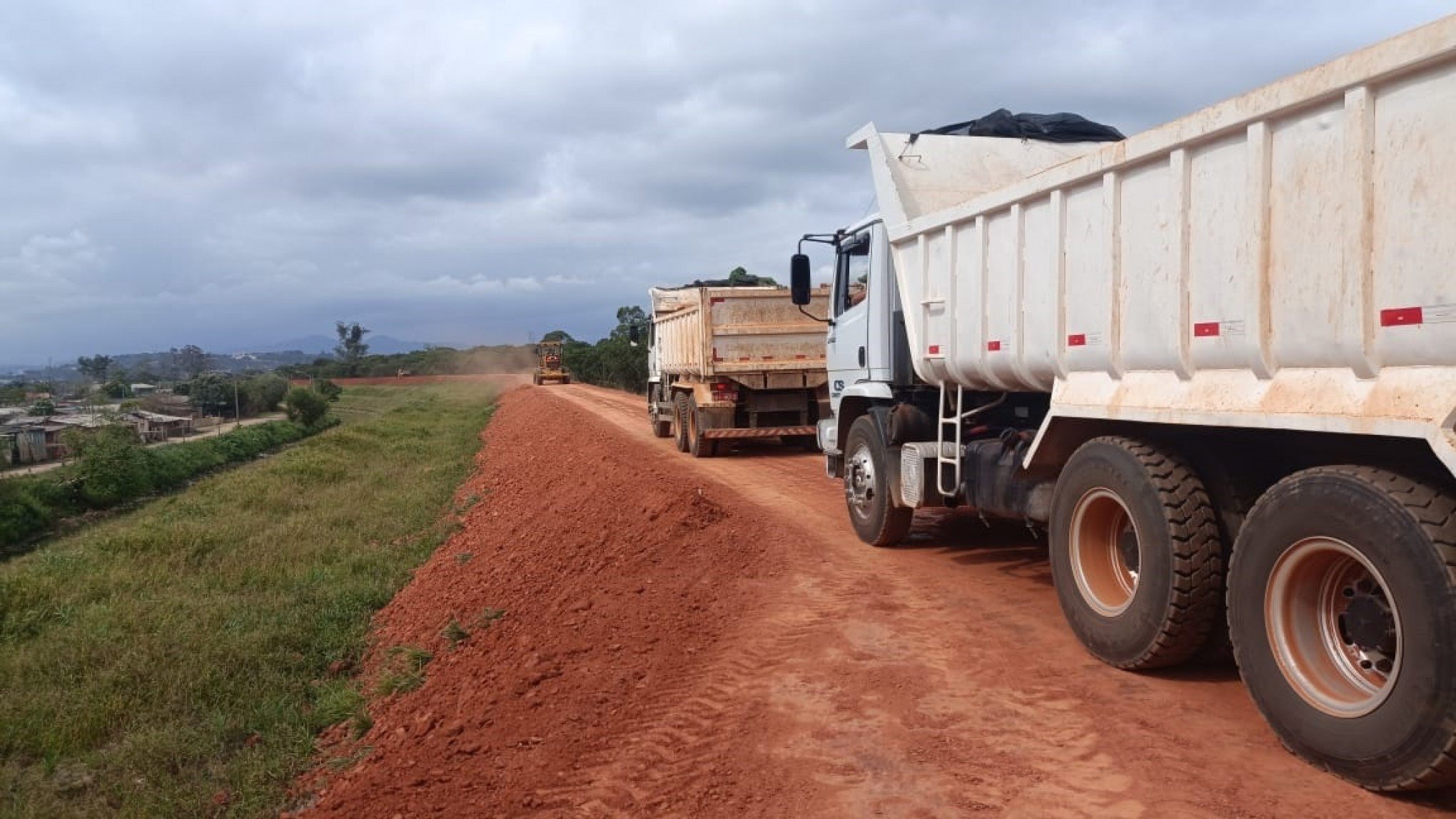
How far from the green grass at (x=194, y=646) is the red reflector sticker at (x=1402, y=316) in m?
6.06

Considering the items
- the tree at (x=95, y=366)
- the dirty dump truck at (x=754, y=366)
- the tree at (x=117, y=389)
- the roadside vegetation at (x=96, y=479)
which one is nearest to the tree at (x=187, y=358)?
the tree at (x=95, y=366)

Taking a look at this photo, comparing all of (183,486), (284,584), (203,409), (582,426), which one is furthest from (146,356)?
(284,584)

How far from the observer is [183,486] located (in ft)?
87.4

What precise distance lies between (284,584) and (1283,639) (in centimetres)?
1122

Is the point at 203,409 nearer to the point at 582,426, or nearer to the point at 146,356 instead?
the point at 582,426

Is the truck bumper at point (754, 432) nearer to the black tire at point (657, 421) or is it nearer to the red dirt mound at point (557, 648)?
the red dirt mound at point (557, 648)

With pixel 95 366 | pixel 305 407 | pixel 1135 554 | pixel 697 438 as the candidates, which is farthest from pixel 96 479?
pixel 95 366

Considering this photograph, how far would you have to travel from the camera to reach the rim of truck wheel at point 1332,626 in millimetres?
3418

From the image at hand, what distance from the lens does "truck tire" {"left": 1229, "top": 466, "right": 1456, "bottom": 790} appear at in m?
3.05

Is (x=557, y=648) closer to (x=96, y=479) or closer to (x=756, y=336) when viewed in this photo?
(x=756, y=336)

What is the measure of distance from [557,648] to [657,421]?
14974 millimetres

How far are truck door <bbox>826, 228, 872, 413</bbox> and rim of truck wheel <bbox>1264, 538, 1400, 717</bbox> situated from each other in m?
4.90

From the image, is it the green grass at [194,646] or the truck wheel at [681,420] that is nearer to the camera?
the green grass at [194,646]

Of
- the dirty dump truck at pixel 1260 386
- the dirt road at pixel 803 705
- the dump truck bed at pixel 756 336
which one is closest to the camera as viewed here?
the dirty dump truck at pixel 1260 386
